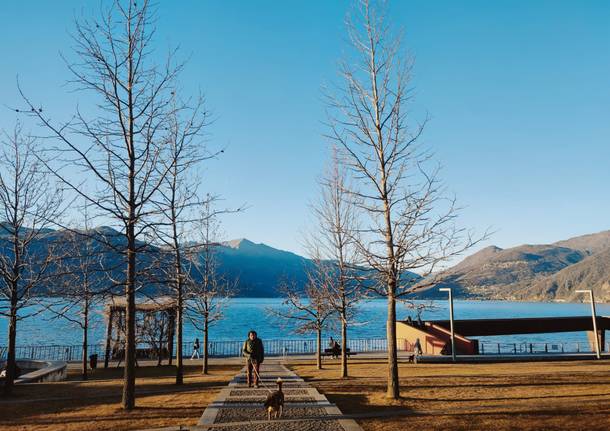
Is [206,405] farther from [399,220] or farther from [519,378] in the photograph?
[519,378]

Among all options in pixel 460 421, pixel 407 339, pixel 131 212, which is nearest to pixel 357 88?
pixel 131 212

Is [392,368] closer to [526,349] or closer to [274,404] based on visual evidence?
[274,404]

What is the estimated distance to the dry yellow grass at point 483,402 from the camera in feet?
30.1

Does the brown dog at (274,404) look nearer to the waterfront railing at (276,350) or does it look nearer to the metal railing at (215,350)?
the waterfront railing at (276,350)

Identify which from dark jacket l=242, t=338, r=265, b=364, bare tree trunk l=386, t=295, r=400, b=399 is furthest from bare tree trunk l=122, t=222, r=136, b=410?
bare tree trunk l=386, t=295, r=400, b=399

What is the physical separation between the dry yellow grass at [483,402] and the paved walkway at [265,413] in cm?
54

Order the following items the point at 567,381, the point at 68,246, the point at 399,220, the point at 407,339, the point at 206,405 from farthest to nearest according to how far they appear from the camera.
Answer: the point at 407,339, the point at 68,246, the point at 567,381, the point at 399,220, the point at 206,405

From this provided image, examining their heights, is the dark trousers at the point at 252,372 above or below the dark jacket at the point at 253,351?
below

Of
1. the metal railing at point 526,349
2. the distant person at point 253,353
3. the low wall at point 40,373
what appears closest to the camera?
the distant person at point 253,353

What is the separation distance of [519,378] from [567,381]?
4.89ft

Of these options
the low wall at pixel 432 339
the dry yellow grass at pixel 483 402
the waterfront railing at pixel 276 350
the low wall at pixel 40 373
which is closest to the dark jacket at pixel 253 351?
the dry yellow grass at pixel 483 402

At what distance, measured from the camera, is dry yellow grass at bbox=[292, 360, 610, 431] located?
919 cm

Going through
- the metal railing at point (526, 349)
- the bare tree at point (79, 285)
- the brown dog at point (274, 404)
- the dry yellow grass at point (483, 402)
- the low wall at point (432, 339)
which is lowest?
the metal railing at point (526, 349)

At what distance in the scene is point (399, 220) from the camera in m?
13.0
